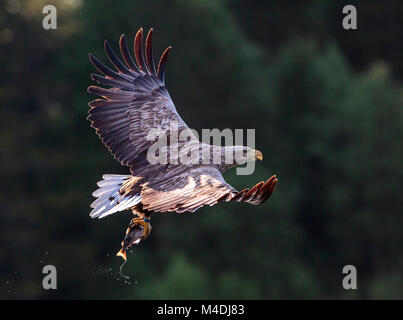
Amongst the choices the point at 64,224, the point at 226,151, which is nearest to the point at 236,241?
the point at 64,224

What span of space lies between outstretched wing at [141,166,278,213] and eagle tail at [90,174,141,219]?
398 mm

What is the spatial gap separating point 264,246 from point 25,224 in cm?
826

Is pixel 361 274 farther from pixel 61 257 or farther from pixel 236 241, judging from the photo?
pixel 61 257

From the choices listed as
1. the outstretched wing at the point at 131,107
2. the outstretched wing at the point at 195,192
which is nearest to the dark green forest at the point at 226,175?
the outstretched wing at the point at 131,107

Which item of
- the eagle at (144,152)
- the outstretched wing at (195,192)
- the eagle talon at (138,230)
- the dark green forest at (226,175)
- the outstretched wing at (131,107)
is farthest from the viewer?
the dark green forest at (226,175)

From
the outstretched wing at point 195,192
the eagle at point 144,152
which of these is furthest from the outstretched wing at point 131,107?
the outstretched wing at point 195,192

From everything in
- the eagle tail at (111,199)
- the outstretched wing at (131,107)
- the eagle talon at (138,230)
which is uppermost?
the outstretched wing at (131,107)

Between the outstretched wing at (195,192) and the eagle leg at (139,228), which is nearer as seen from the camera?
the outstretched wing at (195,192)

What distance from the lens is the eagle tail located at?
1232 cm

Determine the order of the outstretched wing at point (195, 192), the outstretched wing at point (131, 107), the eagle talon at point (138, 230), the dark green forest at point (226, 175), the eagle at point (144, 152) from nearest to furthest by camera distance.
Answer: the outstretched wing at point (195, 192)
the eagle at point (144, 152)
the eagle talon at point (138, 230)
the outstretched wing at point (131, 107)
the dark green forest at point (226, 175)

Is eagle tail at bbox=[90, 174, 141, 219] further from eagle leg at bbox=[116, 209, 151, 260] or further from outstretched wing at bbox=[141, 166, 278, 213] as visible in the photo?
outstretched wing at bbox=[141, 166, 278, 213]

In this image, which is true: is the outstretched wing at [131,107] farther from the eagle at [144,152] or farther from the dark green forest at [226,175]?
the dark green forest at [226,175]

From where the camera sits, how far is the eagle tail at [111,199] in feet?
40.4

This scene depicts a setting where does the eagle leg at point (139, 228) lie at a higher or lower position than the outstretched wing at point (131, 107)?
lower
